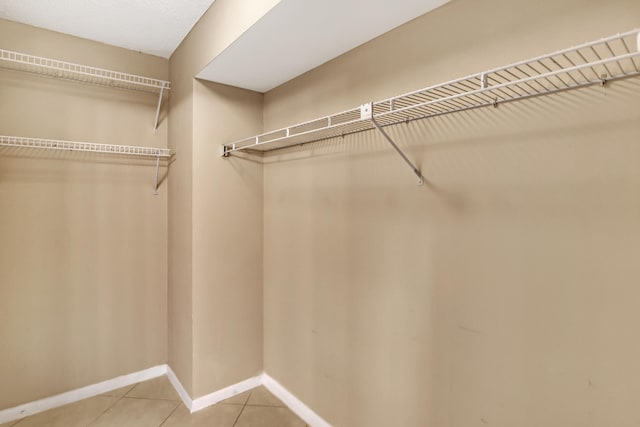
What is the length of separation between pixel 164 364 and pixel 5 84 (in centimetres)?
205

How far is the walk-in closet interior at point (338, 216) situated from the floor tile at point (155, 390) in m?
0.08

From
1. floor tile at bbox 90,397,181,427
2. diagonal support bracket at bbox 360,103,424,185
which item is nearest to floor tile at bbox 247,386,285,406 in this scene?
floor tile at bbox 90,397,181,427

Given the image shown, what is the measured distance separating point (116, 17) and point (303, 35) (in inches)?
45.9

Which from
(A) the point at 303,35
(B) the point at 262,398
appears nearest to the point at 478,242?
(A) the point at 303,35

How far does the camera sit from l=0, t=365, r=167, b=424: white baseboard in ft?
6.17

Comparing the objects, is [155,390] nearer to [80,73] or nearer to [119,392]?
[119,392]

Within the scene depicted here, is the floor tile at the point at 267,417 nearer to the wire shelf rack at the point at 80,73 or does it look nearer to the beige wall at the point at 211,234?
the beige wall at the point at 211,234

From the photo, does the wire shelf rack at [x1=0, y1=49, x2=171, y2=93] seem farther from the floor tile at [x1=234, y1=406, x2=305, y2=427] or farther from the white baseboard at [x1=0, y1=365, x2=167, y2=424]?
the floor tile at [x1=234, y1=406, x2=305, y2=427]

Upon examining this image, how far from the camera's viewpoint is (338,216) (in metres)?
1.66

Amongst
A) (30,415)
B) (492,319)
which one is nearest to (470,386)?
(492,319)

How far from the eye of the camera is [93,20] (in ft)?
6.03

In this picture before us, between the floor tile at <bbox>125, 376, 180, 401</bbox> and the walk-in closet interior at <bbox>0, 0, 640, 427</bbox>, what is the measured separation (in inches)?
3.1

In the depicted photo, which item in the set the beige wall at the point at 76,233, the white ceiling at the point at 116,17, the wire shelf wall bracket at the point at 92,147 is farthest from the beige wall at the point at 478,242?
the beige wall at the point at 76,233

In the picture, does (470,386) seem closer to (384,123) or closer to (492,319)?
(492,319)
